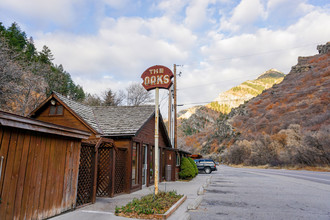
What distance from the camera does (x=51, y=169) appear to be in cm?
656

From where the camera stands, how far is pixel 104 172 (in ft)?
34.1

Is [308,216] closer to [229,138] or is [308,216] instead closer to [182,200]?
[182,200]

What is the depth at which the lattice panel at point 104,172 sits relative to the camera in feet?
33.8

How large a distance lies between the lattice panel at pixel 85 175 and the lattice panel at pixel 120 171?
6.97 ft

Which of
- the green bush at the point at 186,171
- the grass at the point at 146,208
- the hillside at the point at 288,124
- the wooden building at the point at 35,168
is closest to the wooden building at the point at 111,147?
the wooden building at the point at 35,168

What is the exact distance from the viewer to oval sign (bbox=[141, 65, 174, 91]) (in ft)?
31.2

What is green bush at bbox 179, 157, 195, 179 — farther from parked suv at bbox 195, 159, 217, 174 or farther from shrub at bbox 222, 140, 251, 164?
shrub at bbox 222, 140, 251, 164

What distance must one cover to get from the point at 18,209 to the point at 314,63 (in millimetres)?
113902

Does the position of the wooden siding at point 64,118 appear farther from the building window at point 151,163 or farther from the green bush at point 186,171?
the green bush at point 186,171

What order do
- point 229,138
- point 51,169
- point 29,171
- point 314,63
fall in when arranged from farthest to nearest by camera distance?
point 314,63 < point 229,138 < point 51,169 < point 29,171

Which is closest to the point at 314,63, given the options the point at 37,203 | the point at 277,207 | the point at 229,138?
the point at 229,138

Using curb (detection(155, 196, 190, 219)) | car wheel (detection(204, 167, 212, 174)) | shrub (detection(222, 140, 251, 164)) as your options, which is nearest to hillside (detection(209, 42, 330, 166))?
shrub (detection(222, 140, 251, 164))

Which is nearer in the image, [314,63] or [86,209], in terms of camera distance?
[86,209]

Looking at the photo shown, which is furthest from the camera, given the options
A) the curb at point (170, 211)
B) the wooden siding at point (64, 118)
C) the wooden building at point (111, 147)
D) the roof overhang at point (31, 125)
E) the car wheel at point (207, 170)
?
the car wheel at point (207, 170)
